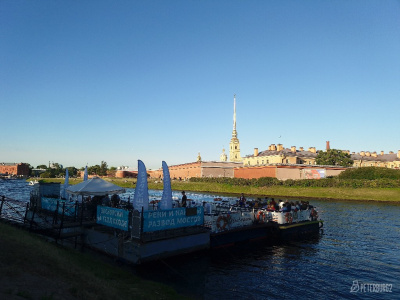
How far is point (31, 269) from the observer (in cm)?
998

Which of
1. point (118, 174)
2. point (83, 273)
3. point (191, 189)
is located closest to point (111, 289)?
point (83, 273)

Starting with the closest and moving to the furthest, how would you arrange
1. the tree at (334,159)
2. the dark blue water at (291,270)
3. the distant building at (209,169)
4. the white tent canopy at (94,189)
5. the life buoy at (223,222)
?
the dark blue water at (291,270)
the white tent canopy at (94,189)
the life buoy at (223,222)
the tree at (334,159)
the distant building at (209,169)

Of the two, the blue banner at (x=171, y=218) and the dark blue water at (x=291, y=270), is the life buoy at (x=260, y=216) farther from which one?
the blue banner at (x=171, y=218)

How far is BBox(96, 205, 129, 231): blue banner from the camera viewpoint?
16.8 meters

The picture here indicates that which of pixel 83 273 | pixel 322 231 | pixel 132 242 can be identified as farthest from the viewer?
pixel 322 231

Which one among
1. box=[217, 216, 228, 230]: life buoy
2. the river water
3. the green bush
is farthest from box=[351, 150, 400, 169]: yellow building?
box=[217, 216, 228, 230]: life buoy

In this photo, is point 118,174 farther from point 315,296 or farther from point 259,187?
point 315,296

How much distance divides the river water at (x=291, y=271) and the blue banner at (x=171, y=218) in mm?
1913

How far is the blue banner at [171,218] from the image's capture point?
16.3 meters

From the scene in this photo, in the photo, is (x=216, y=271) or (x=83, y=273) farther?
(x=216, y=271)

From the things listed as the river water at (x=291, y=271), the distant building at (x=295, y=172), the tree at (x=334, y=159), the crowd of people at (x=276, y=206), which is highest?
the tree at (x=334, y=159)

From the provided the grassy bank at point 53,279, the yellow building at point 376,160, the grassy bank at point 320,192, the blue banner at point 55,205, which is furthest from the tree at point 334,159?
the grassy bank at point 53,279

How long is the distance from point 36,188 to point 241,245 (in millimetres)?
17970

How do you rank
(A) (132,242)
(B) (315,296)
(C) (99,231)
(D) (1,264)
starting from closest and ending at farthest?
(D) (1,264), (B) (315,296), (A) (132,242), (C) (99,231)
